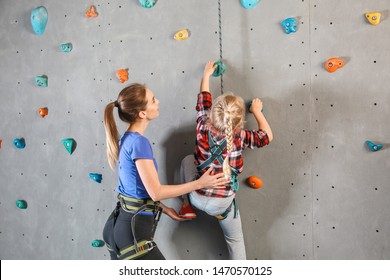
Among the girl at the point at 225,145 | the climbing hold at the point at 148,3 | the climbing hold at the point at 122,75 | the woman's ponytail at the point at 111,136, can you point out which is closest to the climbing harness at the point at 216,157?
the girl at the point at 225,145

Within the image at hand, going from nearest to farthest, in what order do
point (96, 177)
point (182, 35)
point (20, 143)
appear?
point (182, 35), point (96, 177), point (20, 143)

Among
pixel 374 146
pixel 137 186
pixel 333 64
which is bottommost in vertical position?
pixel 137 186

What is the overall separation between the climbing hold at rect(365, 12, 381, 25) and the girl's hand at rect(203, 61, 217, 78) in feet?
2.36

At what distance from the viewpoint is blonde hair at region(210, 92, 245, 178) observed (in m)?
1.50

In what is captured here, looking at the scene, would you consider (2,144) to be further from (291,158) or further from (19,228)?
(291,158)

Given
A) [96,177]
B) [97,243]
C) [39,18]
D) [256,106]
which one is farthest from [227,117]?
[39,18]

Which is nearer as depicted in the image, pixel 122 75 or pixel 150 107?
pixel 150 107

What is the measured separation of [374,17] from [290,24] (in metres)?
0.36

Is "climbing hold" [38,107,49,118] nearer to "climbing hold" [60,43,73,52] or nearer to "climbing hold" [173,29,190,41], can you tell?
"climbing hold" [60,43,73,52]

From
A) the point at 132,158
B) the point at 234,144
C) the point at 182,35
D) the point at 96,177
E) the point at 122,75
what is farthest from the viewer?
the point at 96,177

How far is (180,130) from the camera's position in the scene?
1893 mm

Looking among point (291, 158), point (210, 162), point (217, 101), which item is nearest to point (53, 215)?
point (210, 162)

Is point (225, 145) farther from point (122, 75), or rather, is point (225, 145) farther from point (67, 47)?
point (67, 47)

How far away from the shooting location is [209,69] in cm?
173
